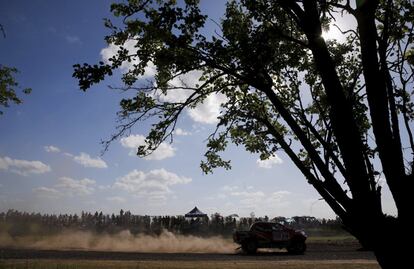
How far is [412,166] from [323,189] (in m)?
1.25

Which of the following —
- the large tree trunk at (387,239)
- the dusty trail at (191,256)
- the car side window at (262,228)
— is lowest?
the dusty trail at (191,256)

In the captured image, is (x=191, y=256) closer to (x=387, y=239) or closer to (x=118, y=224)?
(x=387, y=239)

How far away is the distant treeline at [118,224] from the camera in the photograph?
40866 mm

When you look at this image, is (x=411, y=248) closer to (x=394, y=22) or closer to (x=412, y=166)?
(x=412, y=166)

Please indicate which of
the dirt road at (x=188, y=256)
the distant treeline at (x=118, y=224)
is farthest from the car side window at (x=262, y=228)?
the distant treeline at (x=118, y=224)

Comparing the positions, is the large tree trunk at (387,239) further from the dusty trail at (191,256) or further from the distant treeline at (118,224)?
the distant treeline at (118,224)

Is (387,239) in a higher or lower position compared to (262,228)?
lower

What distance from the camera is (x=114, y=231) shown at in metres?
41.2

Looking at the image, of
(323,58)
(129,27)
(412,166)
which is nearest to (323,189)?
(412,166)

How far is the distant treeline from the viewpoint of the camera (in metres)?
40.9

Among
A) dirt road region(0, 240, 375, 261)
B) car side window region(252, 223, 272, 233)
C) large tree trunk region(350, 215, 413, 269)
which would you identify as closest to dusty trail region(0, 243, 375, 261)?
dirt road region(0, 240, 375, 261)

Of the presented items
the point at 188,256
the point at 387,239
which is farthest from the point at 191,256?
A: the point at 387,239

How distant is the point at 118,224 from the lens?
4450cm

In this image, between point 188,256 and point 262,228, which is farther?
point 262,228
